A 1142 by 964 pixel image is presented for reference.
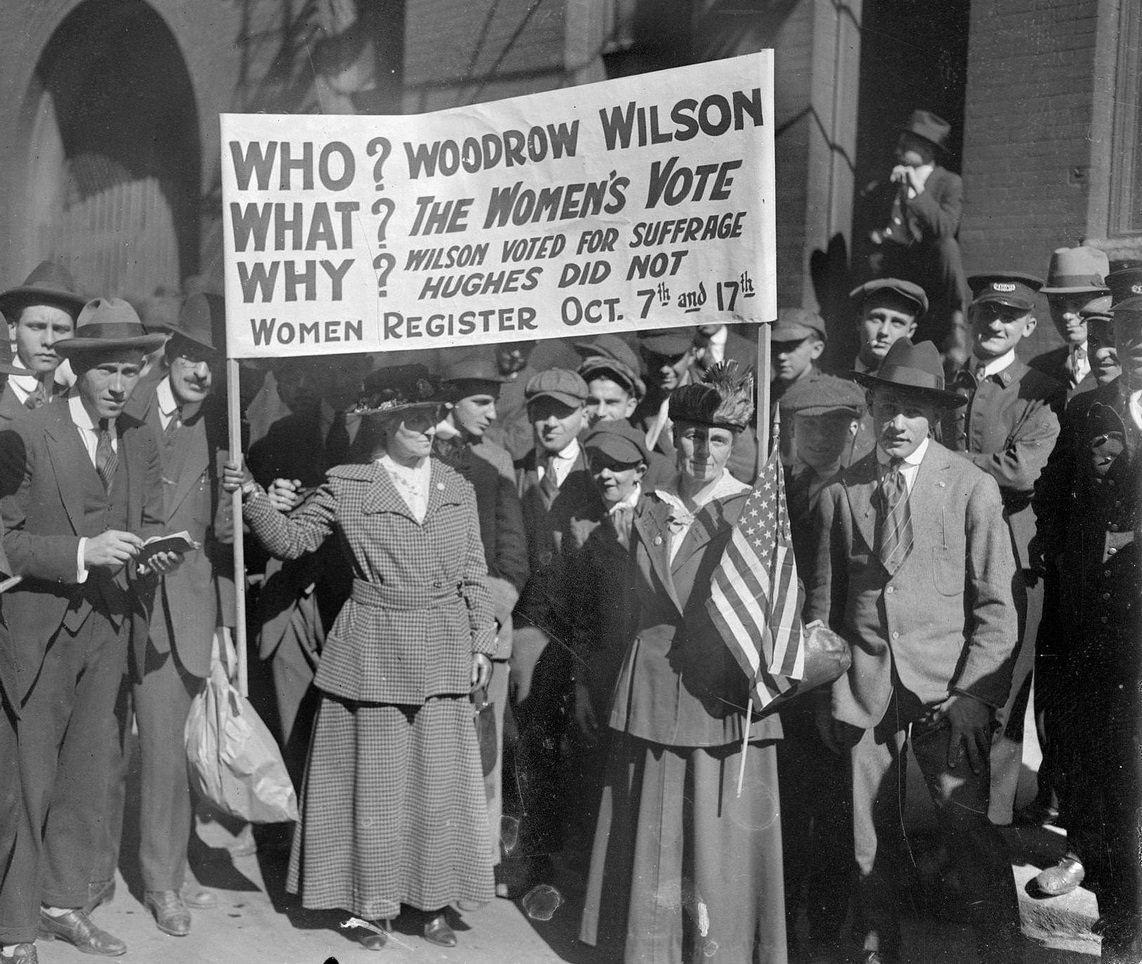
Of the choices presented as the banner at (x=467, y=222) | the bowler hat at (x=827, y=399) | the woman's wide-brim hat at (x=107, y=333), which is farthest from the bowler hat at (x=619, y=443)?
the woman's wide-brim hat at (x=107, y=333)

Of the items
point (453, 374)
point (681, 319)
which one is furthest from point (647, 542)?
point (453, 374)

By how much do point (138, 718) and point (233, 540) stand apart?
77cm

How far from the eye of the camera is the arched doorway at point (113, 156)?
893cm

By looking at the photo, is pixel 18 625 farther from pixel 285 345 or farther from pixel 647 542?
pixel 647 542

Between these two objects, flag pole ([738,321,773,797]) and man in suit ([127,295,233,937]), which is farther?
man in suit ([127,295,233,937])

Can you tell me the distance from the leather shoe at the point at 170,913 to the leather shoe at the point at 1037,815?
3.43 meters

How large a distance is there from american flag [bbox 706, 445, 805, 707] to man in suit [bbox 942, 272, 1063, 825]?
933 millimetres

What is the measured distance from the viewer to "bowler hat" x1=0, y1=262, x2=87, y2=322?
5.25 metres

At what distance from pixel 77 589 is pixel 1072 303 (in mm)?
3958

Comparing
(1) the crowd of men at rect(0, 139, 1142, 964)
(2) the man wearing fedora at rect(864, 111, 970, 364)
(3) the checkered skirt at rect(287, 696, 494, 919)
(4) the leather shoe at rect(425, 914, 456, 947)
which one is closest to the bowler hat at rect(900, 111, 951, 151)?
(2) the man wearing fedora at rect(864, 111, 970, 364)

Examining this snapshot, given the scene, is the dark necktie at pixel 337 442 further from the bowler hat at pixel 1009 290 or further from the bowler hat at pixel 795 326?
the bowler hat at pixel 1009 290

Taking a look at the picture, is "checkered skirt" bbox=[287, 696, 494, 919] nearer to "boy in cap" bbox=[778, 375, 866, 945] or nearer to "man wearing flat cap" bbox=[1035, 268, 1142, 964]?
"boy in cap" bbox=[778, 375, 866, 945]

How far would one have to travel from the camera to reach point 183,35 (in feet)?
28.2

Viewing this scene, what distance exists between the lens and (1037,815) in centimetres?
544
